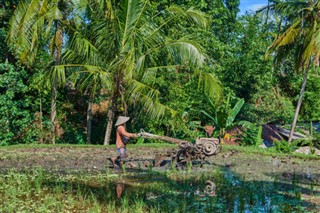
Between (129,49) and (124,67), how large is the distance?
2.61 feet

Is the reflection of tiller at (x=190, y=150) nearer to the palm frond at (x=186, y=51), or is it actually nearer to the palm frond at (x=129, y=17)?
the palm frond at (x=186, y=51)

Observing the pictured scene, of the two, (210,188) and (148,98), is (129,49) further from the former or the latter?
(210,188)

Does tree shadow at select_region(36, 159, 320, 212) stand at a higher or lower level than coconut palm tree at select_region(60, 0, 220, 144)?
lower

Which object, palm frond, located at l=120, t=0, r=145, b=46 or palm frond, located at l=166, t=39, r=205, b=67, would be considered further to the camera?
palm frond, located at l=120, t=0, r=145, b=46

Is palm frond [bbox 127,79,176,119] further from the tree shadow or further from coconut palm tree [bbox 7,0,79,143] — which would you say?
the tree shadow

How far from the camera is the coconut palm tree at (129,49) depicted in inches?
504

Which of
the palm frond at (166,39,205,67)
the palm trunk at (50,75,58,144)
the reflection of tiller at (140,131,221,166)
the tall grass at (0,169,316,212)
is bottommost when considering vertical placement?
the tall grass at (0,169,316,212)

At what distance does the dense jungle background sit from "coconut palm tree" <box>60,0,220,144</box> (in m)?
0.03

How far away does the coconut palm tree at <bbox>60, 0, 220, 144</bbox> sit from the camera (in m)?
12.8

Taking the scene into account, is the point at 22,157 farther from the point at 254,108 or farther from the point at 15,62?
the point at 254,108

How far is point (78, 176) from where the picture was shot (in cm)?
898

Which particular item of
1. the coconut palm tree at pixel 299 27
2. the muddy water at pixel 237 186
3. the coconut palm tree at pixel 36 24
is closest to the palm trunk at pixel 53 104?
the coconut palm tree at pixel 36 24

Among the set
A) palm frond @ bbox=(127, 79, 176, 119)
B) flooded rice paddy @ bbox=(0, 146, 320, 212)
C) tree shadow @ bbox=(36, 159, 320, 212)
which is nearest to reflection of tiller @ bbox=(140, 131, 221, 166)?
flooded rice paddy @ bbox=(0, 146, 320, 212)

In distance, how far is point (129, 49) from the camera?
13.4 meters
